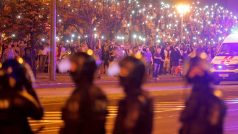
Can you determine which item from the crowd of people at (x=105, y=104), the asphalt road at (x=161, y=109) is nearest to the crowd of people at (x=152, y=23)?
the asphalt road at (x=161, y=109)

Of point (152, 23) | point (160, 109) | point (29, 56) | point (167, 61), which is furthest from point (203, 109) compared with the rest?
point (152, 23)

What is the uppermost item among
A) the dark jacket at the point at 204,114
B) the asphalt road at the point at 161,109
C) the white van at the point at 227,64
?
the white van at the point at 227,64

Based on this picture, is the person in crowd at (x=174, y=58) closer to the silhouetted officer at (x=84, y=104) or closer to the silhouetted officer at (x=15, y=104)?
the silhouetted officer at (x=15, y=104)

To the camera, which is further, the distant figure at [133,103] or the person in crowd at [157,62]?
the person in crowd at [157,62]

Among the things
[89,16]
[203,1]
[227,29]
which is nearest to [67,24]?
[89,16]

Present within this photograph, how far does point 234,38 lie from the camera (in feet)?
100

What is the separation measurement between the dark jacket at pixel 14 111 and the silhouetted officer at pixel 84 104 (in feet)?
1.53

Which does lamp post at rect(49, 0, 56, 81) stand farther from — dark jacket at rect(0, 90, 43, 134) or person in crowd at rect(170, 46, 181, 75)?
dark jacket at rect(0, 90, 43, 134)

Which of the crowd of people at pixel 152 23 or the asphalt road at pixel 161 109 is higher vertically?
the crowd of people at pixel 152 23

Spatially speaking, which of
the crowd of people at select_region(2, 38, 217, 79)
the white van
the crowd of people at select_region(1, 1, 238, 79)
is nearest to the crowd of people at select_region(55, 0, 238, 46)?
the crowd of people at select_region(1, 1, 238, 79)

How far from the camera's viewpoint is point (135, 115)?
19.0 ft

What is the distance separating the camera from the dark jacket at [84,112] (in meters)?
5.73

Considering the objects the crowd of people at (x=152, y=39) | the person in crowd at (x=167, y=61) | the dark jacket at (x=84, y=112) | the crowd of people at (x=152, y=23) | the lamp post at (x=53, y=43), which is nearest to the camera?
the dark jacket at (x=84, y=112)

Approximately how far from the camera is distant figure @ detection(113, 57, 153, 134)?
5.82 m
